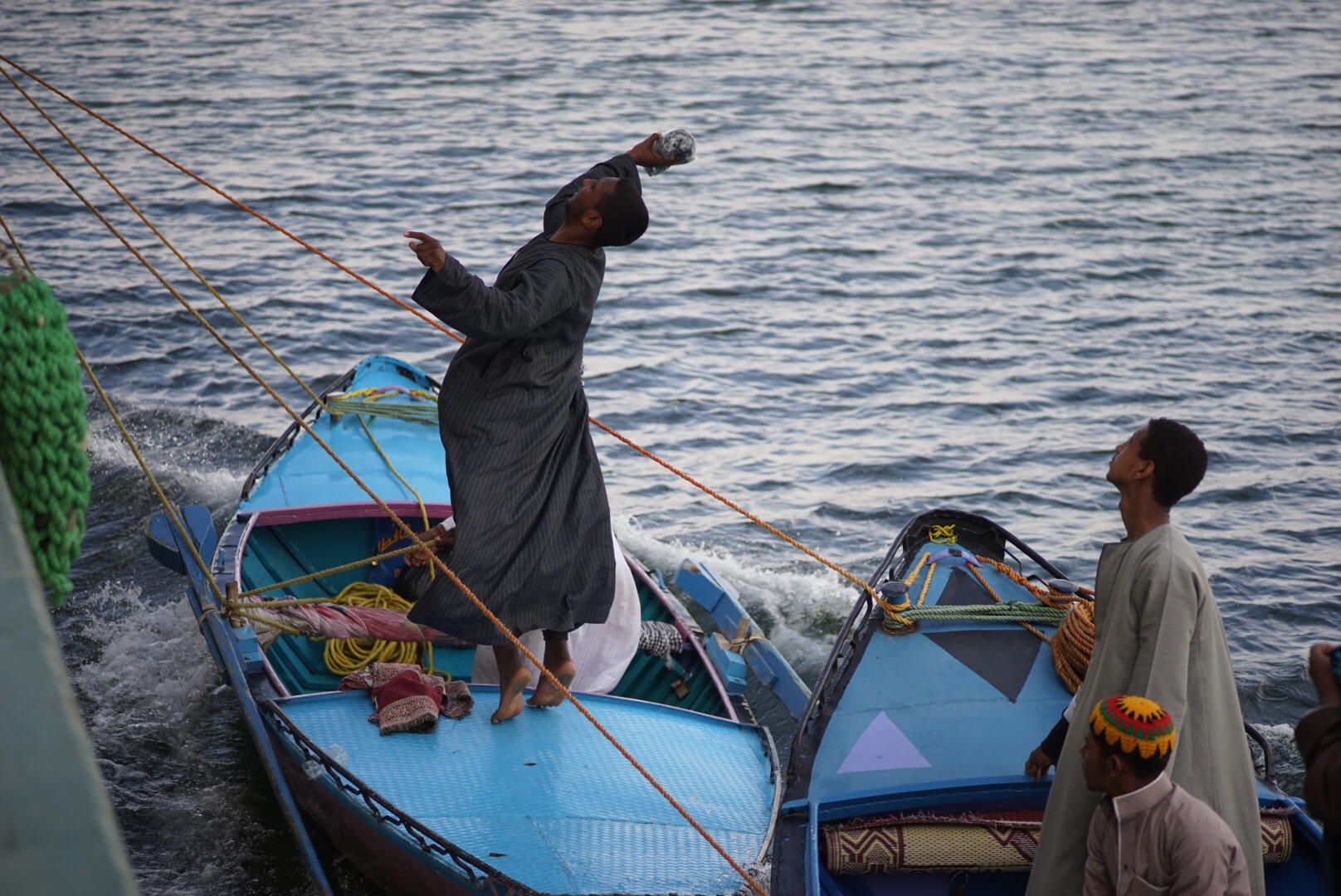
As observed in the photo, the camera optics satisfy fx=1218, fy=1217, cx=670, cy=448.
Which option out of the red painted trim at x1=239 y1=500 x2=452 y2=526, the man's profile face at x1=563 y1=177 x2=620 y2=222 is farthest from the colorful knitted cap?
the red painted trim at x1=239 y1=500 x2=452 y2=526

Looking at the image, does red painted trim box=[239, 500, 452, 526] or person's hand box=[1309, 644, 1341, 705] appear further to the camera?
red painted trim box=[239, 500, 452, 526]

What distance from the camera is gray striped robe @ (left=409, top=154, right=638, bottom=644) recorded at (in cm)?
388

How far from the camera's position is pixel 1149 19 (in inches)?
853

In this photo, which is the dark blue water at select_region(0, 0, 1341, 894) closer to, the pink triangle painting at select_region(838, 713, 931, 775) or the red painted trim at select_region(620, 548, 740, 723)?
the red painted trim at select_region(620, 548, 740, 723)

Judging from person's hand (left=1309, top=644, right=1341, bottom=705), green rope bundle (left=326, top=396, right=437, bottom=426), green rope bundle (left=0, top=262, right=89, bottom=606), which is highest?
green rope bundle (left=0, top=262, right=89, bottom=606)

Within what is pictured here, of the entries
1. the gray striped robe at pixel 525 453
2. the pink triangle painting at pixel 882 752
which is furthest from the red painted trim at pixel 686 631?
the gray striped robe at pixel 525 453

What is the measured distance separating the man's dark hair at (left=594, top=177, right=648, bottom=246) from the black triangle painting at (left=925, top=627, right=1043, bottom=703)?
2067 millimetres

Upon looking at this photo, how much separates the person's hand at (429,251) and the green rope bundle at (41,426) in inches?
51.0

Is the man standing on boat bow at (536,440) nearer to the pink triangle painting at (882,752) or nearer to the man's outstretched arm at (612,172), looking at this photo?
the man's outstretched arm at (612,172)

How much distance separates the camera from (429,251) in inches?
131

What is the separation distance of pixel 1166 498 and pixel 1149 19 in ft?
70.4

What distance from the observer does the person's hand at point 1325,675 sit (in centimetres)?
222

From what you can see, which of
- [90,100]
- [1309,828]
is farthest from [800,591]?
[90,100]

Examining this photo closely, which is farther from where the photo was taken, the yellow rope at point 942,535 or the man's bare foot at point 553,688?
the yellow rope at point 942,535
